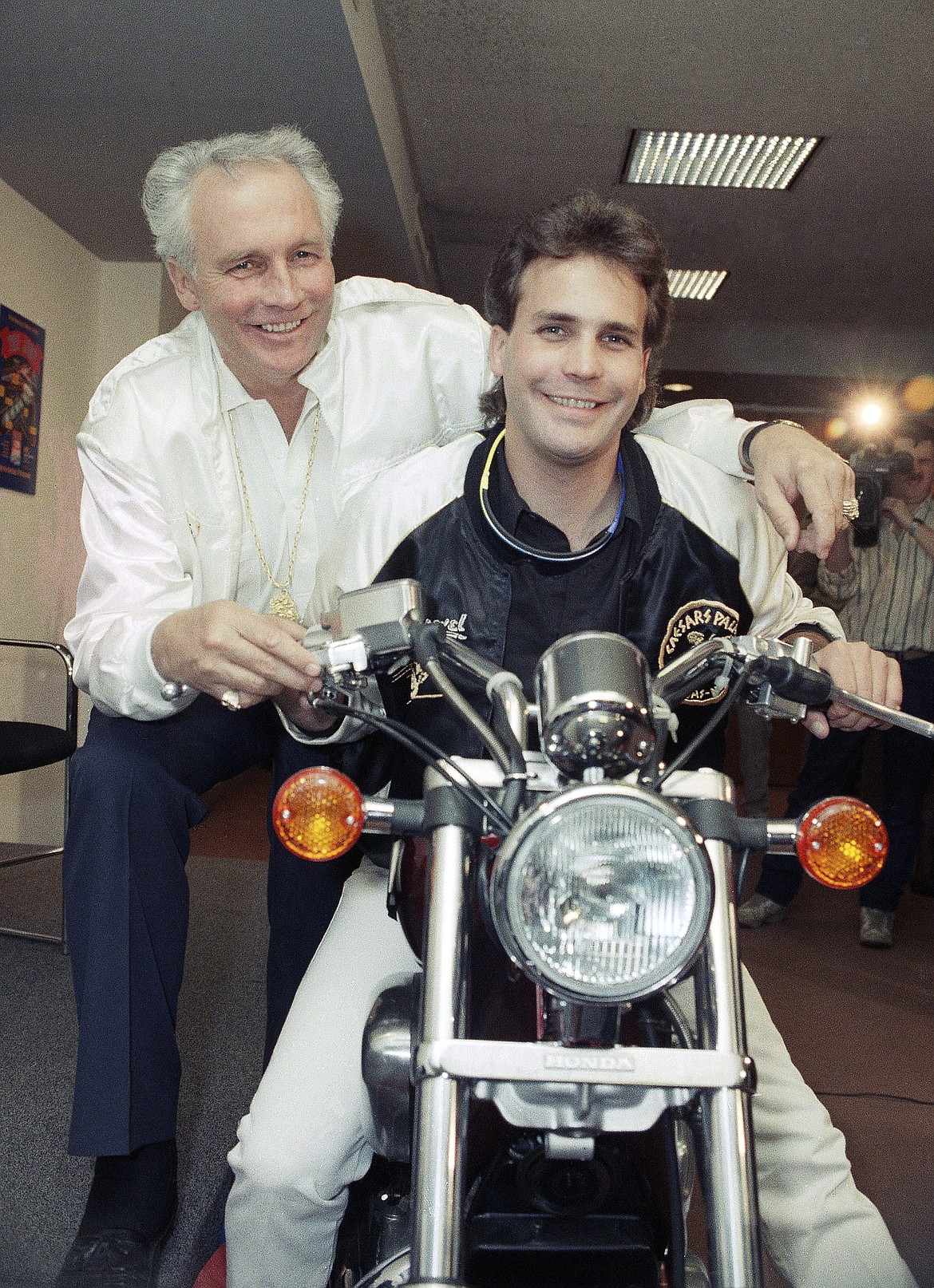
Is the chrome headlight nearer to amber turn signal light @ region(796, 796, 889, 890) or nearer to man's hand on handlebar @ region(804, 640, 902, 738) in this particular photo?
amber turn signal light @ region(796, 796, 889, 890)

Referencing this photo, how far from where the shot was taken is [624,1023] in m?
0.77

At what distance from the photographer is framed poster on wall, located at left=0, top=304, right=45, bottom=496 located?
371 centimetres

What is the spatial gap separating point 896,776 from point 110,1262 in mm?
2704

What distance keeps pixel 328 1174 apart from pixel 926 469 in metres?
2.72

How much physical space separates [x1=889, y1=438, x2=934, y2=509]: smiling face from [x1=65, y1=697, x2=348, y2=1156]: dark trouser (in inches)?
85.3

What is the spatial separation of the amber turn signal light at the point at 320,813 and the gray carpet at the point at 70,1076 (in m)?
0.98

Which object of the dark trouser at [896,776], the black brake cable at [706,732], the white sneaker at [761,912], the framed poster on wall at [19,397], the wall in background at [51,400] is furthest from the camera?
the wall in background at [51,400]

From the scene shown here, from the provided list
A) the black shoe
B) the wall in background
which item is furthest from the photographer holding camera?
the wall in background

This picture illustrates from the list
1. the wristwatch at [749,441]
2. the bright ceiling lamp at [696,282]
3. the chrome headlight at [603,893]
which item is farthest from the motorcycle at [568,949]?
the bright ceiling lamp at [696,282]

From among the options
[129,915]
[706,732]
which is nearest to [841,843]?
[706,732]

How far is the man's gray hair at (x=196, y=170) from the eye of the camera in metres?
1.67

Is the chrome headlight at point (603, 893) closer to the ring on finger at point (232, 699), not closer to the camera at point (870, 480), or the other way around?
the ring on finger at point (232, 699)

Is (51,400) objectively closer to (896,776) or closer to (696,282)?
(896,776)

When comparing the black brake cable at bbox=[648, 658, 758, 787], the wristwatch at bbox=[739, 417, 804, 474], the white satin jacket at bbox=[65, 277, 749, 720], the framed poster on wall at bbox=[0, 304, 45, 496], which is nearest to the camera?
the black brake cable at bbox=[648, 658, 758, 787]
